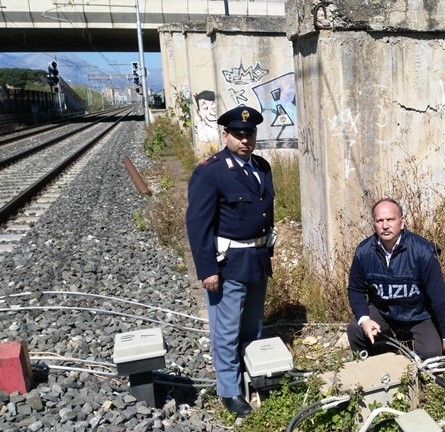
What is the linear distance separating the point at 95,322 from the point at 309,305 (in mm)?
1849

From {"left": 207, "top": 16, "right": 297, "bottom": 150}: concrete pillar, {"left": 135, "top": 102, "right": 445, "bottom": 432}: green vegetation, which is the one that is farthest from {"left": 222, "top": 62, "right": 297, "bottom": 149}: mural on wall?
{"left": 135, "top": 102, "right": 445, "bottom": 432}: green vegetation

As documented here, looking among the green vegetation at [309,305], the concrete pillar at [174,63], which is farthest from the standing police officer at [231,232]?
the concrete pillar at [174,63]

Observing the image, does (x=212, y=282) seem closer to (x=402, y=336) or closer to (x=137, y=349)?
(x=137, y=349)

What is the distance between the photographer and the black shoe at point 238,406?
10.2 feet

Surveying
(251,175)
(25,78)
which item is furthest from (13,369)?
(25,78)

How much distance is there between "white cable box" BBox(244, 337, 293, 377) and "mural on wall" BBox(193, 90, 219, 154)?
389 inches

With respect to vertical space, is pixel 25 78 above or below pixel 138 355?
above

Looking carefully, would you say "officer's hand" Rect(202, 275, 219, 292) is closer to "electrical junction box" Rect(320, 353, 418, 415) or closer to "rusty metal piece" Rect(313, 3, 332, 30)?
"electrical junction box" Rect(320, 353, 418, 415)

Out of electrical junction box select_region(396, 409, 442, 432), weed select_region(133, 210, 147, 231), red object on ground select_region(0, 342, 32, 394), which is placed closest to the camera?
electrical junction box select_region(396, 409, 442, 432)

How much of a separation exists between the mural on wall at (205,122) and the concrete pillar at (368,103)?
8.38 m

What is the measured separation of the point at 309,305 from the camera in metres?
4.33

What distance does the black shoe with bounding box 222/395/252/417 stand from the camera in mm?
3096

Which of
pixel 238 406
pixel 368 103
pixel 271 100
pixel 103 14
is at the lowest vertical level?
pixel 238 406

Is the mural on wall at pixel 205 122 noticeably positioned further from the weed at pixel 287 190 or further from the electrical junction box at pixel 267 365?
the electrical junction box at pixel 267 365
